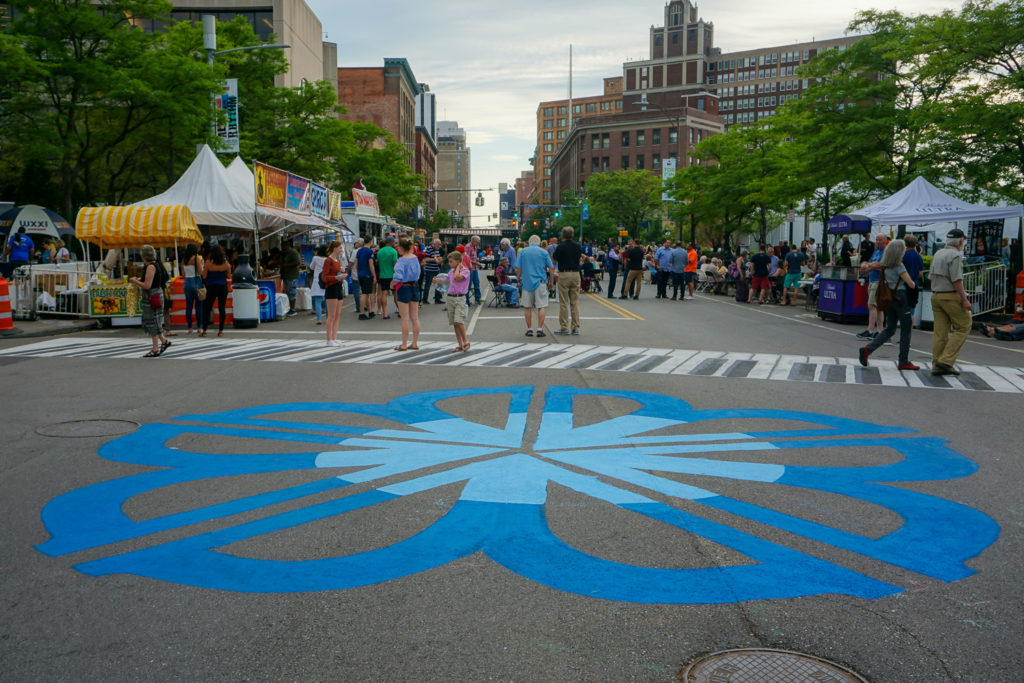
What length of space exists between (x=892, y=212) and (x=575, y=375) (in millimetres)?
13959

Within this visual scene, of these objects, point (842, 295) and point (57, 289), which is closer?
point (57, 289)

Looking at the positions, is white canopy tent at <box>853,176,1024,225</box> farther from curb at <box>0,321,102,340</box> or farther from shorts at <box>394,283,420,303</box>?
curb at <box>0,321,102,340</box>

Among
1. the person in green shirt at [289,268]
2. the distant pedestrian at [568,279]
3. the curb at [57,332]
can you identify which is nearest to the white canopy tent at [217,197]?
the person in green shirt at [289,268]

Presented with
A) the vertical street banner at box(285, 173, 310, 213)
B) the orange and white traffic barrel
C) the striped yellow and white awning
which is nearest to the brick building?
the vertical street banner at box(285, 173, 310, 213)

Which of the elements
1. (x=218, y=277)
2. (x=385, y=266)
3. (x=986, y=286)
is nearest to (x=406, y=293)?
(x=218, y=277)

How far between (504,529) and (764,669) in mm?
2009

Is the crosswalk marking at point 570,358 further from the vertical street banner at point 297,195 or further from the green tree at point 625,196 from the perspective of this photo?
the green tree at point 625,196

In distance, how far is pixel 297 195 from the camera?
83.0 ft

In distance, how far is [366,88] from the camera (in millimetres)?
110750

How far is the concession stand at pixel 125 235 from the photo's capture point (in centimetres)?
1933

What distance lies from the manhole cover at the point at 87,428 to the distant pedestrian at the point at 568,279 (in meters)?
9.82

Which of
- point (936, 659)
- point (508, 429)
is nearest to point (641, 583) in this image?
point (936, 659)

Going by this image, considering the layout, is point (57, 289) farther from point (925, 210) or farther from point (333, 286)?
point (925, 210)

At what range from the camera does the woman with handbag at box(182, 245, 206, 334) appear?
17.0 meters
